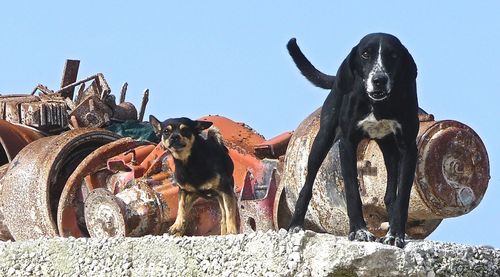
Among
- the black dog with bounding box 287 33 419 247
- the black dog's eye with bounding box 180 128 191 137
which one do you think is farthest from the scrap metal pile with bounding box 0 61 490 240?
the black dog with bounding box 287 33 419 247

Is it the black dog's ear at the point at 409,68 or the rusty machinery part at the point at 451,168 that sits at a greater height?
the black dog's ear at the point at 409,68

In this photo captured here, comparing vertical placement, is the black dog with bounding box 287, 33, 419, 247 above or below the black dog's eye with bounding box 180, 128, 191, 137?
above

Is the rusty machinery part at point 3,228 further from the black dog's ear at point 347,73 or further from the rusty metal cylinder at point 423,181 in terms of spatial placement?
the black dog's ear at point 347,73

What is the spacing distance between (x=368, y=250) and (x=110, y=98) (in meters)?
7.90

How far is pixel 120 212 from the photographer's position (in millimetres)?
9680

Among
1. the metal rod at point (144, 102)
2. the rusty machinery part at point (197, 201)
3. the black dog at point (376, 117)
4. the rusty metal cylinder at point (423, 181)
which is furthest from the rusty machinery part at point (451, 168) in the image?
the metal rod at point (144, 102)

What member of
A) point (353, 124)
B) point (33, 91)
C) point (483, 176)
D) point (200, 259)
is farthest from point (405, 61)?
point (33, 91)

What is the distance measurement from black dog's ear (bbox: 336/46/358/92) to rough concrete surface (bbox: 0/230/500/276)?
77cm

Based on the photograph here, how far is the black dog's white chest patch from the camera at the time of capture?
6148 mm

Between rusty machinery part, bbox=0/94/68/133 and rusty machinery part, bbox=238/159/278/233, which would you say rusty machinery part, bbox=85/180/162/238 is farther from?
rusty machinery part, bbox=0/94/68/133

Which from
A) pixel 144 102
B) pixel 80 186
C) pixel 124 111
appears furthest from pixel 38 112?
pixel 80 186

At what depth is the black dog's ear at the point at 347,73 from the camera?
623 cm

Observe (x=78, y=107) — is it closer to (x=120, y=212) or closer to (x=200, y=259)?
(x=120, y=212)

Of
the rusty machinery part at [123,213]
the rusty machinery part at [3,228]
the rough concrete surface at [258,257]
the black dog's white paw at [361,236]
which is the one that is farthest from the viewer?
the rusty machinery part at [3,228]
